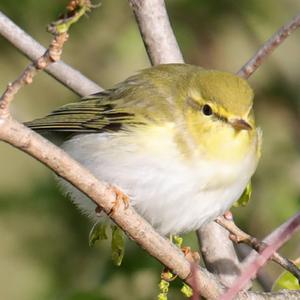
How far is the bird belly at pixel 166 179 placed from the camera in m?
3.37

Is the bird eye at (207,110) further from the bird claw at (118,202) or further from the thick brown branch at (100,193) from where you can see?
the thick brown branch at (100,193)

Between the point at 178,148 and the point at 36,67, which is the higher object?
the point at 178,148

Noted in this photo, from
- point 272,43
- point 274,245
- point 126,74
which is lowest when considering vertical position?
point 274,245

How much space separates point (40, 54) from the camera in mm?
3893

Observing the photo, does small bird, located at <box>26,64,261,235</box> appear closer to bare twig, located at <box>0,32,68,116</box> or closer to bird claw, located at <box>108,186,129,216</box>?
bird claw, located at <box>108,186,129,216</box>

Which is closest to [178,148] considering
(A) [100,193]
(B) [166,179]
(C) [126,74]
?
(B) [166,179]

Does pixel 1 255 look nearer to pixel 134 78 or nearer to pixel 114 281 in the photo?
pixel 114 281

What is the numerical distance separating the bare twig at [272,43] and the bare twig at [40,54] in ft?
2.78

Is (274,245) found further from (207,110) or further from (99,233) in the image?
(99,233)

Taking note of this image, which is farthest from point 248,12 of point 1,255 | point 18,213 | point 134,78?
point 1,255

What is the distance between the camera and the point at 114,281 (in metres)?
4.33

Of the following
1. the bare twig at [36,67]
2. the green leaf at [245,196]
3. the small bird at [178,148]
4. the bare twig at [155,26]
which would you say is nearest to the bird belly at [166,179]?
the small bird at [178,148]

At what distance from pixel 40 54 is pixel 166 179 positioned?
100cm

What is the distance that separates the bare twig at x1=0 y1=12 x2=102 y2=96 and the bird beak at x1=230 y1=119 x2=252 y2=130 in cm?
97
